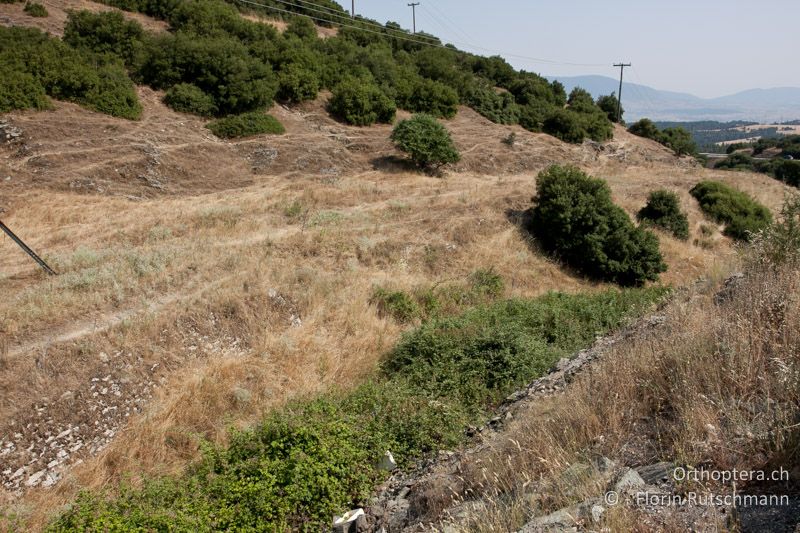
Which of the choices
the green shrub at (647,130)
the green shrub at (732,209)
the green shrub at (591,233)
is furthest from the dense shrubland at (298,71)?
the green shrub at (591,233)

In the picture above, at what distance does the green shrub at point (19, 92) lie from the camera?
1770 cm

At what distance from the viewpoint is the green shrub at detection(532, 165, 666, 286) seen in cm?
1602

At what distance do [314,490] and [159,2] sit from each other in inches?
1308

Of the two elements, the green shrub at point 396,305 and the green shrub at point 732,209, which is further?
the green shrub at point 732,209

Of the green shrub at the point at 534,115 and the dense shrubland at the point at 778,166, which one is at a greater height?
the green shrub at the point at 534,115

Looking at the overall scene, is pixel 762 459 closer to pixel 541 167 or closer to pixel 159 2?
pixel 541 167

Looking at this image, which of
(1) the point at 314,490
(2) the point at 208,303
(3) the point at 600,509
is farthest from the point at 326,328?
(3) the point at 600,509

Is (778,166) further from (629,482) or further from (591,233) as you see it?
(629,482)

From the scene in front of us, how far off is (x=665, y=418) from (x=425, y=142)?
68.7 feet

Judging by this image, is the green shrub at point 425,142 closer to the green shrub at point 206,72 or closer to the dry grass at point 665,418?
the green shrub at point 206,72

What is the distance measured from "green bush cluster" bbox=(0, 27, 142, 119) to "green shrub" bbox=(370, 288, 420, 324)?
1585 cm

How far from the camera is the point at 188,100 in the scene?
76.6 ft

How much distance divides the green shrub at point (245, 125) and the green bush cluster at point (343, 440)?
17192mm

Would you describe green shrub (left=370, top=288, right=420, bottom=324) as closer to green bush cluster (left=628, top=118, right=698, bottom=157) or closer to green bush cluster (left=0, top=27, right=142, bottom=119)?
green bush cluster (left=0, top=27, right=142, bottom=119)
